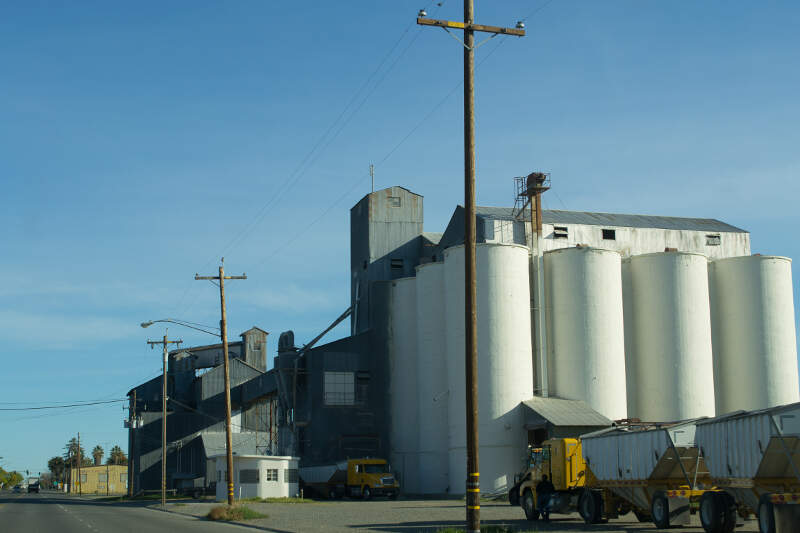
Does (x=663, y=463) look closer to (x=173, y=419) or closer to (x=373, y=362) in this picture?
(x=373, y=362)

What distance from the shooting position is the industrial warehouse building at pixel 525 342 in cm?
5441

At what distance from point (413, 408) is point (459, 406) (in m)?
7.96

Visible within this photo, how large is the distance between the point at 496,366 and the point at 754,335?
19.0 meters

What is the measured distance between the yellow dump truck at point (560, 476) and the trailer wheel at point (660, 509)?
5.39m

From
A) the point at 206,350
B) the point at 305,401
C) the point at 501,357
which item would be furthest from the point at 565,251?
the point at 206,350

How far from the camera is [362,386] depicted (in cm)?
6544

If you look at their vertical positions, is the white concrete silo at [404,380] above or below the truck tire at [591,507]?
above

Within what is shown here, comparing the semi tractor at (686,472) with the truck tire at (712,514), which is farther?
the truck tire at (712,514)

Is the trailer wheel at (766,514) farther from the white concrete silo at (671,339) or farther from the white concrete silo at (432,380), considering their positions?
the white concrete silo at (432,380)

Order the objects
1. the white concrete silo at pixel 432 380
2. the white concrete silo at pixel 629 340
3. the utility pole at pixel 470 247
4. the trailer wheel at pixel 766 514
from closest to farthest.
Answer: the utility pole at pixel 470 247 → the trailer wheel at pixel 766 514 → the white concrete silo at pixel 432 380 → the white concrete silo at pixel 629 340

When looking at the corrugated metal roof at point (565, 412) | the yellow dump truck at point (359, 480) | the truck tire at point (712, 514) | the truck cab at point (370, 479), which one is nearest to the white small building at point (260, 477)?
the yellow dump truck at point (359, 480)

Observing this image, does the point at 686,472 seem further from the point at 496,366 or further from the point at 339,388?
the point at 339,388

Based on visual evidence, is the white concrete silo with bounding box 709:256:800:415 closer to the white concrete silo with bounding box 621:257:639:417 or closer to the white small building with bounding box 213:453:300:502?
the white concrete silo with bounding box 621:257:639:417

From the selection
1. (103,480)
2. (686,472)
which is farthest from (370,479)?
(103,480)
